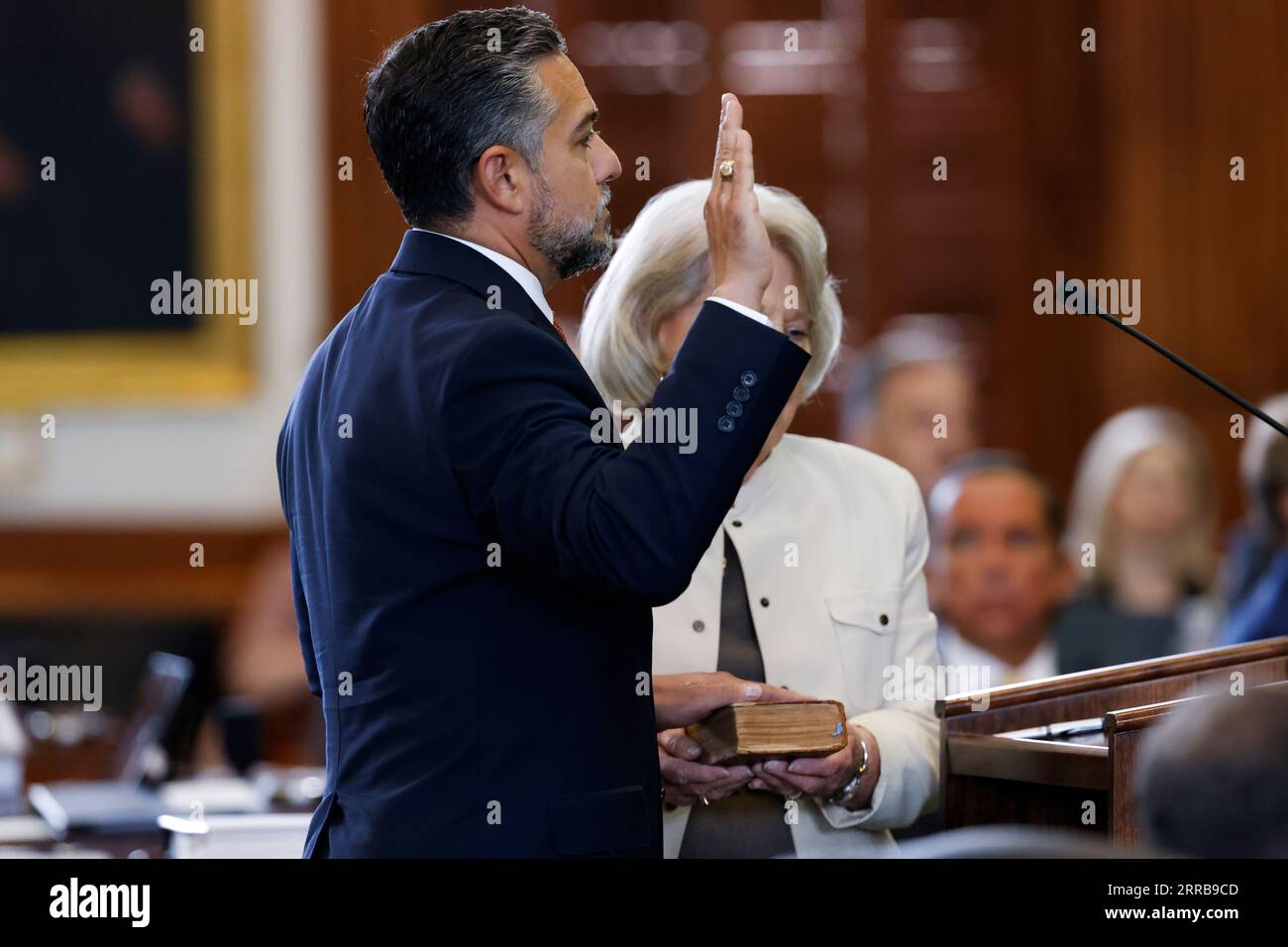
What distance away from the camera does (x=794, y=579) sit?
2.63 meters

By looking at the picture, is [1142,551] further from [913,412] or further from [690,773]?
[690,773]

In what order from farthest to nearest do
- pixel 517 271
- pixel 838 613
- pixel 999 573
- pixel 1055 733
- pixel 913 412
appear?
pixel 913 412 → pixel 999 573 → pixel 838 613 → pixel 1055 733 → pixel 517 271

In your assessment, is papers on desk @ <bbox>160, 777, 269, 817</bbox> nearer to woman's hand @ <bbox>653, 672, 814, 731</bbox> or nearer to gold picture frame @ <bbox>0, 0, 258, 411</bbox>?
woman's hand @ <bbox>653, 672, 814, 731</bbox>

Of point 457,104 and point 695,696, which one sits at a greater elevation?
point 457,104

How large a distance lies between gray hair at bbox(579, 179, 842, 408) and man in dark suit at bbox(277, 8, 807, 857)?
0.45m

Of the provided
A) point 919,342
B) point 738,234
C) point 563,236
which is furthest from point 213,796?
point 919,342

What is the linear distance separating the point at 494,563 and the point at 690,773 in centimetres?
53

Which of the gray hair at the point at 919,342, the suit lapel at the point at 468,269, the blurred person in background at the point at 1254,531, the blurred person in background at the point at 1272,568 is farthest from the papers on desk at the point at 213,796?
the gray hair at the point at 919,342

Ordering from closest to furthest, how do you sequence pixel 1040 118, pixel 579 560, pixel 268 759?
pixel 579 560 → pixel 268 759 → pixel 1040 118

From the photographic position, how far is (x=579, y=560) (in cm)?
182

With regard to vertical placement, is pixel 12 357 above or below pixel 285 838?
above
